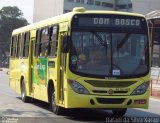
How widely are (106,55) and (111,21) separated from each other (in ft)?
3.32

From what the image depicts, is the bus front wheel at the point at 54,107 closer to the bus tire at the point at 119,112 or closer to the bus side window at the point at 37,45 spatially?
the bus tire at the point at 119,112

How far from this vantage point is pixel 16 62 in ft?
73.3

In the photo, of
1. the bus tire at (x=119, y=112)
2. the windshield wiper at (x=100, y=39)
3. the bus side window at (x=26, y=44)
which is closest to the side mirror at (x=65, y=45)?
the windshield wiper at (x=100, y=39)

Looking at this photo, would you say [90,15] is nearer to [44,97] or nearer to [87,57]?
[87,57]

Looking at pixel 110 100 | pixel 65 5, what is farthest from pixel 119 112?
pixel 65 5

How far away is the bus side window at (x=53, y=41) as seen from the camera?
15.6 m

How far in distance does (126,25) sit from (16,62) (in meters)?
8.77

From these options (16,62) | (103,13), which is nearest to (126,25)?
(103,13)

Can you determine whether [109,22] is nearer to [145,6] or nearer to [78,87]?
[78,87]

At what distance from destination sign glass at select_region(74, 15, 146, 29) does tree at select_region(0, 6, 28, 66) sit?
95591mm

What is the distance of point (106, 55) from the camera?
1418 cm

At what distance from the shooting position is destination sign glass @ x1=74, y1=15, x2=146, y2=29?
47.1ft

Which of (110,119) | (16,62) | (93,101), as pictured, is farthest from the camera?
(16,62)

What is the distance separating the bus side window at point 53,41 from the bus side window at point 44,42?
0.48 m
